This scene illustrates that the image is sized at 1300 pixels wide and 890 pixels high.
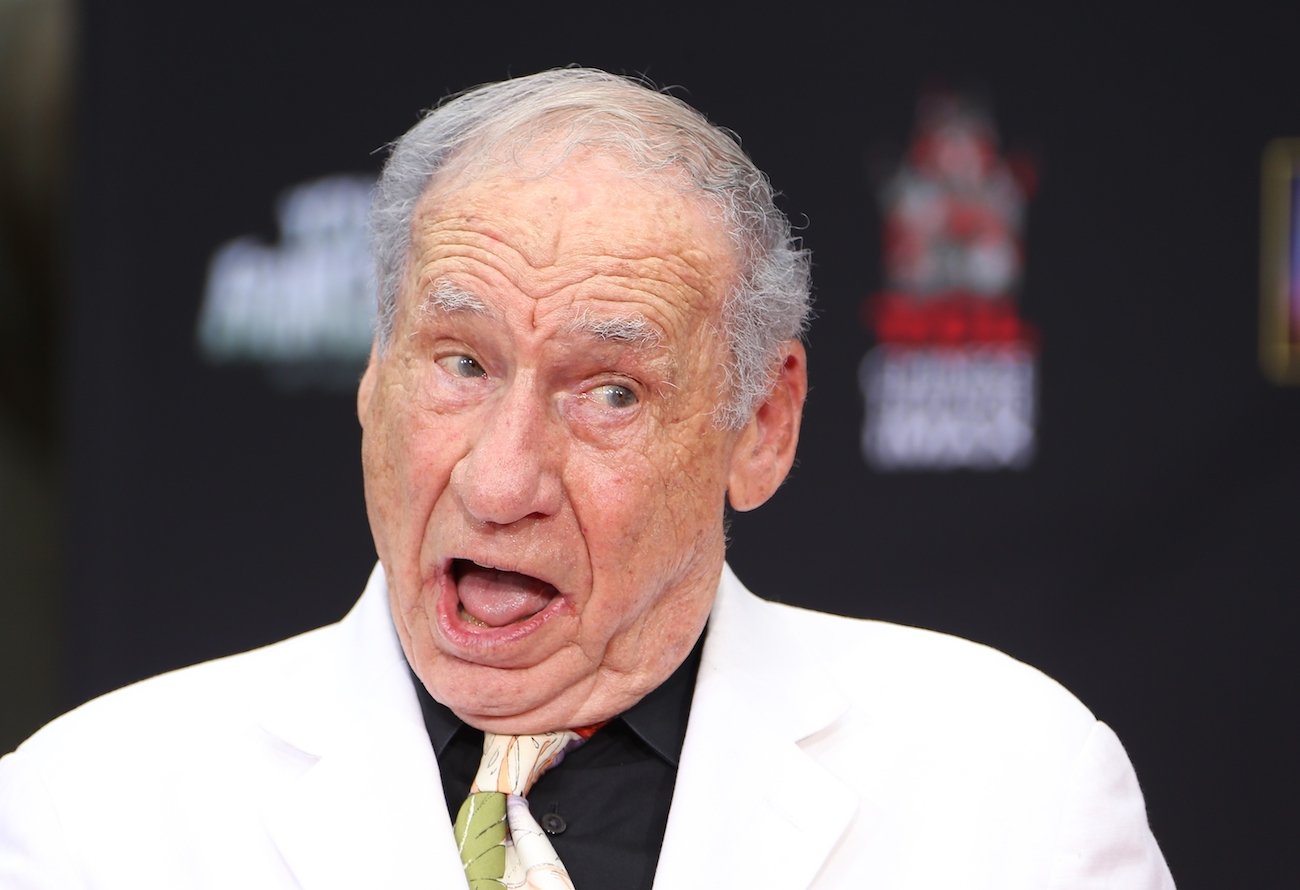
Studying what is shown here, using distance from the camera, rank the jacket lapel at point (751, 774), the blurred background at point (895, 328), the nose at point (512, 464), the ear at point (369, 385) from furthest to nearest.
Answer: the blurred background at point (895, 328)
the ear at point (369, 385)
the jacket lapel at point (751, 774)
the nose at point (512, 464)

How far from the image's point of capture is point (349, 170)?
142 inches

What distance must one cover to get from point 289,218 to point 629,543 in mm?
1959

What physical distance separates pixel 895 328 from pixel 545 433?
5.94 ft

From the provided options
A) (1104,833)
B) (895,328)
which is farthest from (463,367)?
(895,328)

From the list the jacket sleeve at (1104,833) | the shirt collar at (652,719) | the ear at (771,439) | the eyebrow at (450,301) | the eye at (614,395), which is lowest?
the jacket sleeve at (1104,833)

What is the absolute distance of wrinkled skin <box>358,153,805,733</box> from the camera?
1828 mm

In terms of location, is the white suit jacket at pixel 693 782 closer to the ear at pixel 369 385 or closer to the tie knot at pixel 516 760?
the tie knot at pixel 516 760

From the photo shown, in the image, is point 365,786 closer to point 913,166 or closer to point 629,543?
point 629,543

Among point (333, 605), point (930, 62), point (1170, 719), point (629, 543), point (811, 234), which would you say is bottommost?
point (1170, 719)

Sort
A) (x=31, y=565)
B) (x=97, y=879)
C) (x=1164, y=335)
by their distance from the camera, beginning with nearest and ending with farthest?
(x=97, y=879)
(x=1164, y=335)
(x=31, y=565)

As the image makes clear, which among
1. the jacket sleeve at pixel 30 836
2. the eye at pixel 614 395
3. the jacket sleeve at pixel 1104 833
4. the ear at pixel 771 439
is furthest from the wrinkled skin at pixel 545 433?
the jacket sleeve at pixel 1104 833

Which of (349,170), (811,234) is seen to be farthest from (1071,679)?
(349,170)

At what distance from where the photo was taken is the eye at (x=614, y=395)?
188cm

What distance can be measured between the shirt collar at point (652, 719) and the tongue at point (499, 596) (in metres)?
0.16
